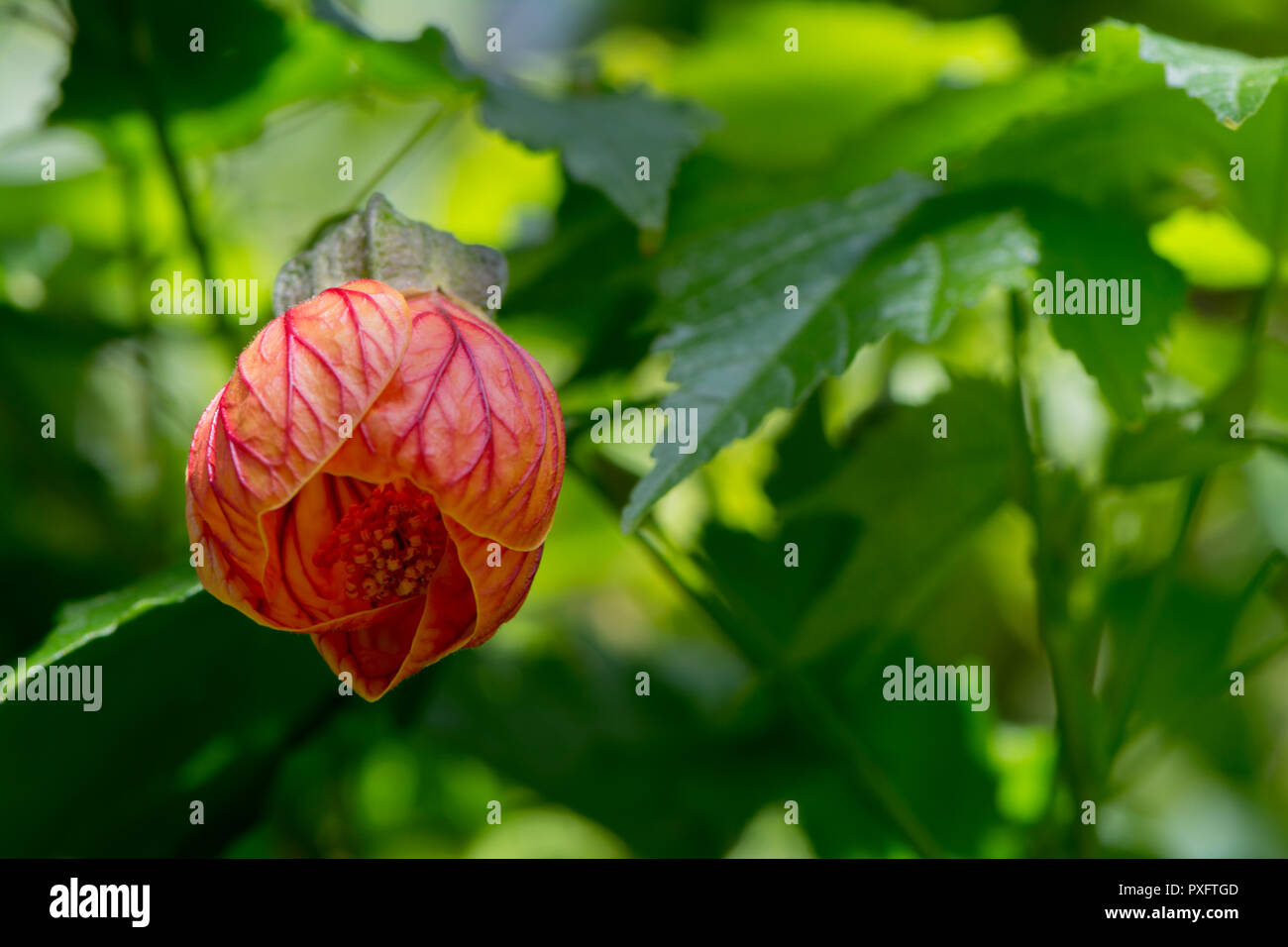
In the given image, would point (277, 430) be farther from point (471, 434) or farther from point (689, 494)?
point (689, 494)

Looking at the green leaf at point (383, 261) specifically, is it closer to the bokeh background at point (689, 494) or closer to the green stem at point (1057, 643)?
the bokeh background at point (689, 494)

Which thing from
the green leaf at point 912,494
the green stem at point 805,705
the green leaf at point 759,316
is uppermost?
the green leaf at point 759,316

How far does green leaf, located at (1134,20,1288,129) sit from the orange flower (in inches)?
10.2

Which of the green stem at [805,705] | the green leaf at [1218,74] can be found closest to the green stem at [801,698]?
the green stem at [805,705]

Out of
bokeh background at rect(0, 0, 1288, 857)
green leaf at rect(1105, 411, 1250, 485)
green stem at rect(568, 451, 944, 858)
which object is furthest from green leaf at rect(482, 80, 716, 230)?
green leaf at rect(1105, 411, 1250, 485)

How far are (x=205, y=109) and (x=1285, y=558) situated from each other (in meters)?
0.59

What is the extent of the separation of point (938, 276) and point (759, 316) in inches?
3.0

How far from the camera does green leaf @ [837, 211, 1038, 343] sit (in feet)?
1.47

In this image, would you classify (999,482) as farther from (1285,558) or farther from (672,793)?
(672,793)

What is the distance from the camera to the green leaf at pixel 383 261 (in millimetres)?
433

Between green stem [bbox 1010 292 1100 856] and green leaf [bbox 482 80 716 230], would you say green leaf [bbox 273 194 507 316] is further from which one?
green stem [bbox 1010 292 1100 856]

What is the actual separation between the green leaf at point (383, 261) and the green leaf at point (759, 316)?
0.28 ft

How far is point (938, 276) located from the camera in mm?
472
